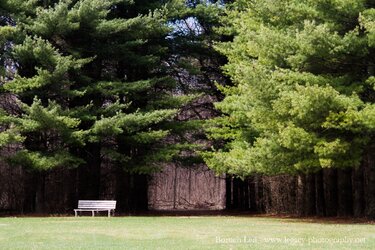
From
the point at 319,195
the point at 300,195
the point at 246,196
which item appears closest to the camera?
the point at 319,195

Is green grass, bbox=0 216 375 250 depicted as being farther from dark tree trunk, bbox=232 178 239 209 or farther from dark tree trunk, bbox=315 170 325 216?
dark tree trunk, bbox=232 178 239 209

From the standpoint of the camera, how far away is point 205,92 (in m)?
29.3

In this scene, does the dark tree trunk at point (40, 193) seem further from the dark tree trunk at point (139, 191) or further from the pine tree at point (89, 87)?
the dark tree trunk at point (139, 191)

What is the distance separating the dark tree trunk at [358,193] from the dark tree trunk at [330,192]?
1.57 m

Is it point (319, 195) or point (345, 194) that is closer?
point (345, 194)

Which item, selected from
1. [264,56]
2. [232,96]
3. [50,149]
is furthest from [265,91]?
[50,149]

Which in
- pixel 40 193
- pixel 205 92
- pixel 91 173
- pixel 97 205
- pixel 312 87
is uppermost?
pixel 205 92

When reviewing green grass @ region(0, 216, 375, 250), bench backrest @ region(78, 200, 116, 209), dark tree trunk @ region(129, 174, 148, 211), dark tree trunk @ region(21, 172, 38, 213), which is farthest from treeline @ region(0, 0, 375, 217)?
green grass @ region(0, 216, 375, 250)

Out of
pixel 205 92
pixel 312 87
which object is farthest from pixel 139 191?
pixel 312 87

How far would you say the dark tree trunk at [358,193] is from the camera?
20.5 m

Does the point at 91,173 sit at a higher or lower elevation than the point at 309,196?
higher

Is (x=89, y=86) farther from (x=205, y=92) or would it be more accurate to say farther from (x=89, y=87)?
(x=205, y=92)

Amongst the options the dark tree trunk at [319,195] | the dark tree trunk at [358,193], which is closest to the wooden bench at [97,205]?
the dark tree trunk at [319,195]

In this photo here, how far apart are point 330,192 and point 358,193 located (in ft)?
8.92
